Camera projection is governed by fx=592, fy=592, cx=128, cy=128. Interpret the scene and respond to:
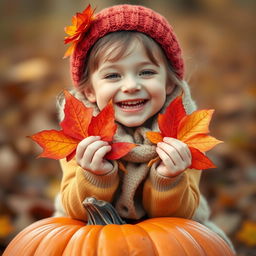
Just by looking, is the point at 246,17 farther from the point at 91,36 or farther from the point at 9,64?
the point at 91,36

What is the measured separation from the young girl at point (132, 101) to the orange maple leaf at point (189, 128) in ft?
0.20

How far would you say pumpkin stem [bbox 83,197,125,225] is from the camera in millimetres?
2344

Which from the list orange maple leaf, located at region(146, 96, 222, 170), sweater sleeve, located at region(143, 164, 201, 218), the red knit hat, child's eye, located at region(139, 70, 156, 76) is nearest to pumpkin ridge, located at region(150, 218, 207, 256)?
sweater sleeve, located at region(143, 164, 201, 218)

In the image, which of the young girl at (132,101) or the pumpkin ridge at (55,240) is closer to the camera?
the pumpkin ridge at (55,240)

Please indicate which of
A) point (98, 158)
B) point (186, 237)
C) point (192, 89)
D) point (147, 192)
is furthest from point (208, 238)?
point (192, 89)

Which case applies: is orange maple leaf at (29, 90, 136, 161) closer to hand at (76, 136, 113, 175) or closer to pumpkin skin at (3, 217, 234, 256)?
hand at (76, 136, 113, 175)

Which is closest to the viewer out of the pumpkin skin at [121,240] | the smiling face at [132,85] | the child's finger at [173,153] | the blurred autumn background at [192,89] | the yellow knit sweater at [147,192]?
the pumpkin skin at [121,240]

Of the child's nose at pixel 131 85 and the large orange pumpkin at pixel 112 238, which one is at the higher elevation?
the child's nose at pixel 131 85

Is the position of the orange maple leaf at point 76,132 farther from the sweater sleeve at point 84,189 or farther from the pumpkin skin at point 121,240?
the pumpkin skin at point 121,240

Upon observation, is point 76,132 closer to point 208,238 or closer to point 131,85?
point 131,85

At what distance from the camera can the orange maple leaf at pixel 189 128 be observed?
7.66 ft

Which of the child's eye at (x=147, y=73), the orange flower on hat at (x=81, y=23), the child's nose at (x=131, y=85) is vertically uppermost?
the orange flower on hat at (x=81, y=23)

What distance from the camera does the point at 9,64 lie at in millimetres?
7109

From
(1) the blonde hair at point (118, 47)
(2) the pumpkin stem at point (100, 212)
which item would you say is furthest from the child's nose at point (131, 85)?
(2) the pumpkin stem at point (100, 212)
